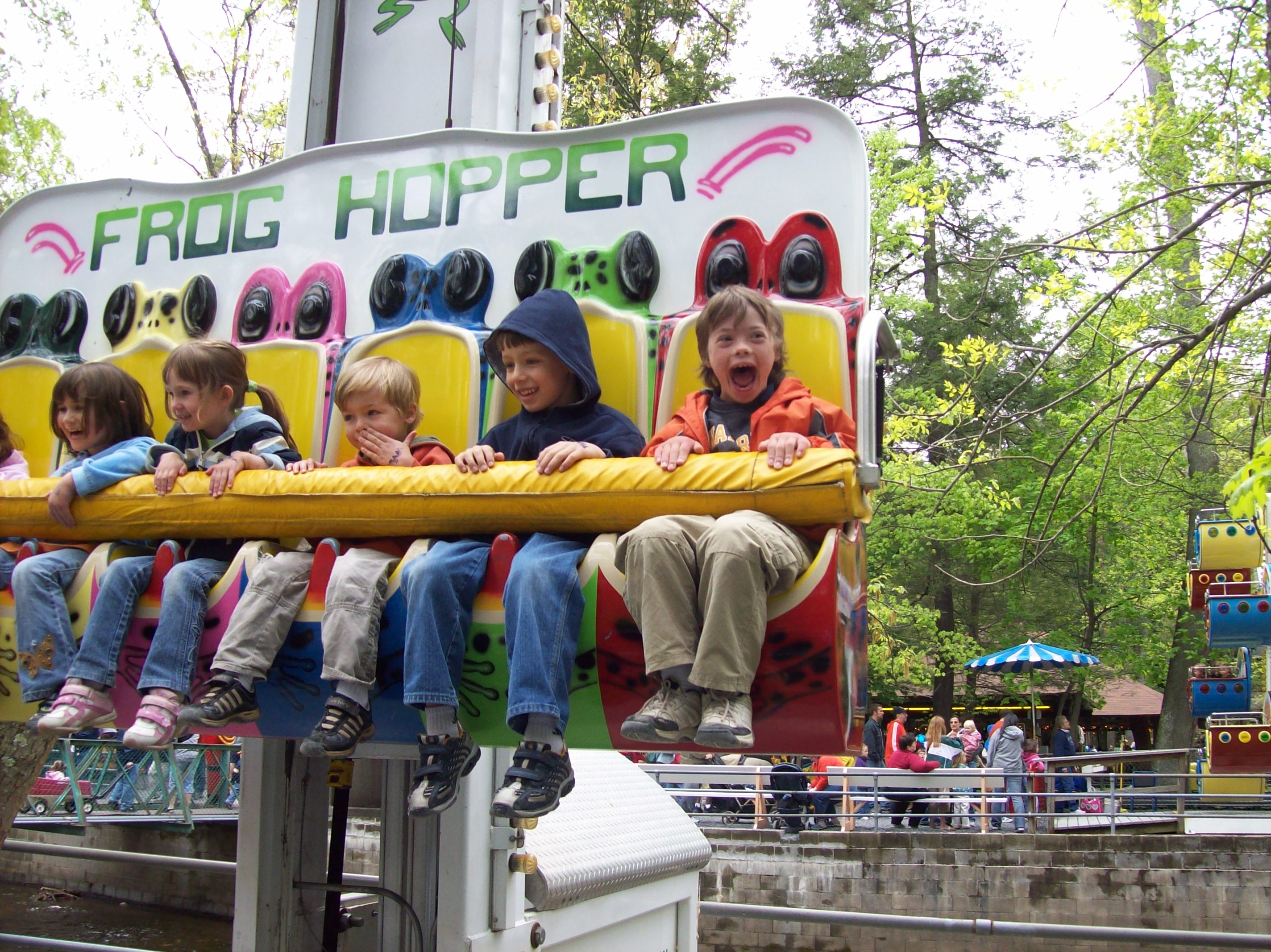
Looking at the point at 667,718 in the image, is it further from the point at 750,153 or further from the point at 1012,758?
the point at 1012,758

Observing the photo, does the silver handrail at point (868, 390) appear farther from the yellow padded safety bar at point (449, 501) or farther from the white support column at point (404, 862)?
the white support column at point (404, 862)

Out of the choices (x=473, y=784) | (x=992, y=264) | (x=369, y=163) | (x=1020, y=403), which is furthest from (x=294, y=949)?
(x=1020, y=403)

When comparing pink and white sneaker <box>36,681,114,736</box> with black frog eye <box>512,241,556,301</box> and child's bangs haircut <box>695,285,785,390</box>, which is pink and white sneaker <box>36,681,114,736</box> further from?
child's bangs haircut <box>695,285,785,390</box>

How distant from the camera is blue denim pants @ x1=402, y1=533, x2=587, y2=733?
262 cm

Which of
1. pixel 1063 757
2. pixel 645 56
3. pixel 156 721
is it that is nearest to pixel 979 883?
pixel 1063 757

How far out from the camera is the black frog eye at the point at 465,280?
3.95 m

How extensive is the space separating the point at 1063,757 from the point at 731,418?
1456 centimetres

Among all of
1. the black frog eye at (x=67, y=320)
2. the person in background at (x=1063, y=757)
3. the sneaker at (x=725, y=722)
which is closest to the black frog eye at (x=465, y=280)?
the black frog eye at (x=67, y=320)

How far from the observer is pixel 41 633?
3.22m

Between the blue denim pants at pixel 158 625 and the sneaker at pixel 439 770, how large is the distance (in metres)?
0.70

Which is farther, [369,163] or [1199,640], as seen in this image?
[1199,640]

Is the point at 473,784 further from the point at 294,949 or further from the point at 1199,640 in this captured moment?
the point at 1199,640

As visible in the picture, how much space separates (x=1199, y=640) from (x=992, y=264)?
58.3 feet

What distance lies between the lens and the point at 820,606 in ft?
8.34
